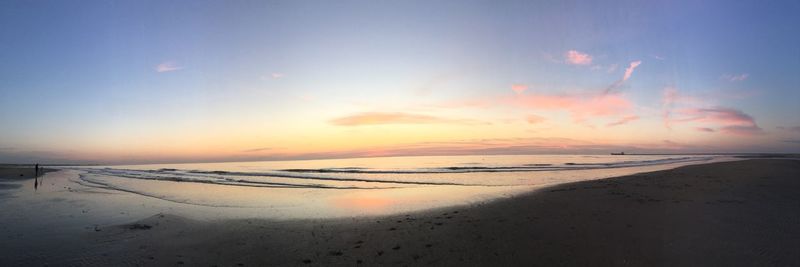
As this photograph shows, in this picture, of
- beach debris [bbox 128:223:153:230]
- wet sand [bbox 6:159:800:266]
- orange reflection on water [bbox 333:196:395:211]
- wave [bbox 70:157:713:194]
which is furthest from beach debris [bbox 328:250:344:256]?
wave [bbox 70:157:713:194]

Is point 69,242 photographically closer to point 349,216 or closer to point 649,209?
point 349,216

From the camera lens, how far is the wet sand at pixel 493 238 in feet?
25.0

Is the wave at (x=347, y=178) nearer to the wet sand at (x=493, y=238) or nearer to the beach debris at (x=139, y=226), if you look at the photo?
the wet sand at (x=493, y=238)

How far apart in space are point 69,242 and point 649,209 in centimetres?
1806

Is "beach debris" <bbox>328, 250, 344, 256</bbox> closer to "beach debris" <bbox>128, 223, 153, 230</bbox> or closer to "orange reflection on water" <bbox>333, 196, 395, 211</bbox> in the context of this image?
"orange reflection on water" <bbox>333, 196, 395, 211</bbox>

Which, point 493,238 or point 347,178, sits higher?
point 493,238

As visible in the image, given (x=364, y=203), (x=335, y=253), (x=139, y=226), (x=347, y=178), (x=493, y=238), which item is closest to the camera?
(x=335, y=253)

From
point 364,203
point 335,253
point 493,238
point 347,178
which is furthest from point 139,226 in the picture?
point 347,178

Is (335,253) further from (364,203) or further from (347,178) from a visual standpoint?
(347,178)

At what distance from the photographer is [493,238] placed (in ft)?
30.2

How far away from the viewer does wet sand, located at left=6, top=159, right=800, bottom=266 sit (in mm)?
7633

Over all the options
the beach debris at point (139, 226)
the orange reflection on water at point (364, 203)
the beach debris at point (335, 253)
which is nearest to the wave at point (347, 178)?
the orange reflection on water at point (364, 203)

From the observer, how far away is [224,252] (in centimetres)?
873

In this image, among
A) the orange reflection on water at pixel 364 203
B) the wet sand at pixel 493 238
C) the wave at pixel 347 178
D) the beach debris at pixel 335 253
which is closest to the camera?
the wet sand at pixel 493 238
